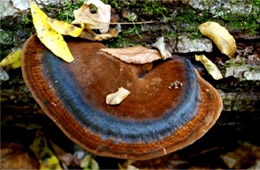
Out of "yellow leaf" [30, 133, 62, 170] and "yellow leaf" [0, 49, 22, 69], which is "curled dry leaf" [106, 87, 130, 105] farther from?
"yellow leaf" [30, 133, 62, 170]

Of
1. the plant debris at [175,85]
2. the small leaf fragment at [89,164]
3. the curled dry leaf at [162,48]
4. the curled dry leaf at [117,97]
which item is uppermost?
the curled dry leaf at [162,48]

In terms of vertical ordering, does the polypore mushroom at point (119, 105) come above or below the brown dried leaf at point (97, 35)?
below

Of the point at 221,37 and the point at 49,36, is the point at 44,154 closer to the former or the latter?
the point at 49,36

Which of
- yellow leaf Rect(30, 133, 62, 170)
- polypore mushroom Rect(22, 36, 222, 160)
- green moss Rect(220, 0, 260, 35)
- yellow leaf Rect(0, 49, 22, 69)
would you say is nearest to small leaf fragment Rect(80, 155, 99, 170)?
yellow leaf Rect(30, 133, 62, 170)

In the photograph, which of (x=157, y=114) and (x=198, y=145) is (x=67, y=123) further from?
(x=198, y=145)

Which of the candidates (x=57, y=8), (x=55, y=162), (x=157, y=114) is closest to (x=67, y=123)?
(x=157, y=114)

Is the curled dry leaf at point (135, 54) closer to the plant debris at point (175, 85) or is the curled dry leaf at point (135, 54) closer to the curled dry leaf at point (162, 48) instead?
the curled dry leaf at point (162, 48)

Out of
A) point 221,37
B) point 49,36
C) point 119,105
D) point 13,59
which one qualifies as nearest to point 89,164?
point 13,59

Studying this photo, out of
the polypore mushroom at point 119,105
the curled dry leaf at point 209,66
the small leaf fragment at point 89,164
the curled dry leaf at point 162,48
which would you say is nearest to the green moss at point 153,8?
the curled dry leaf at point 162,48
